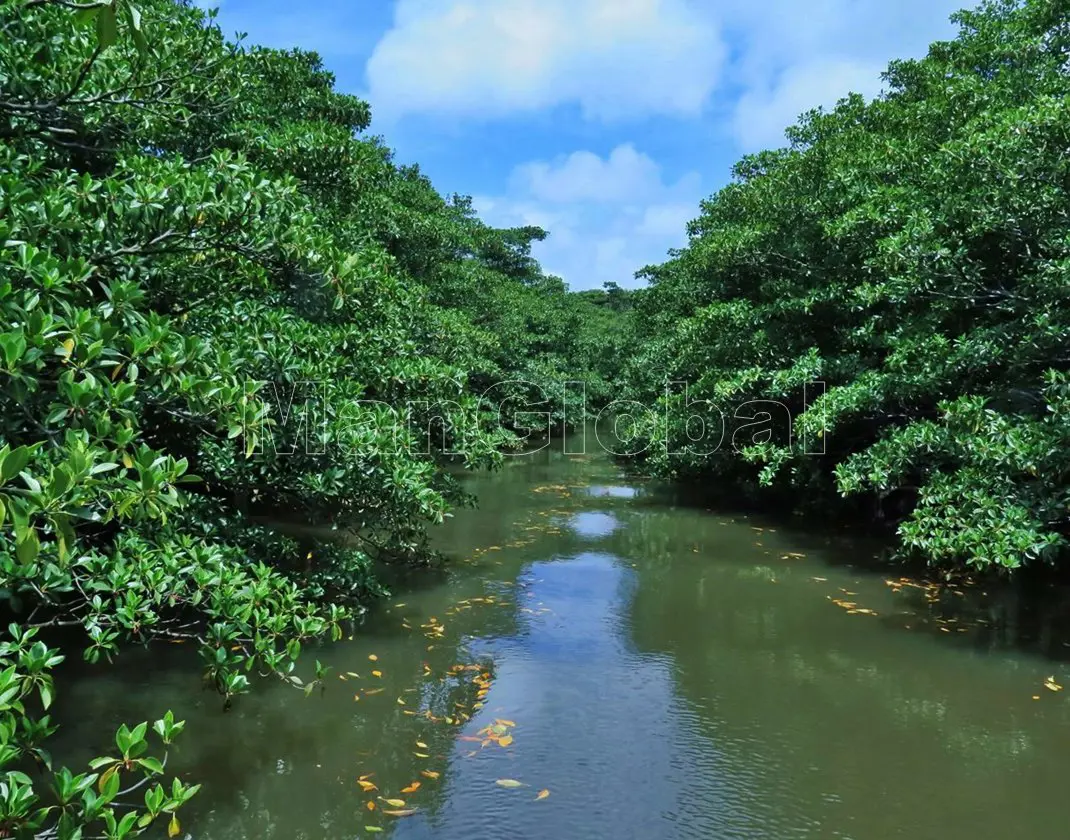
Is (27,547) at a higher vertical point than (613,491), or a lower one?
higher

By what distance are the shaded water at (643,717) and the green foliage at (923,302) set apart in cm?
117

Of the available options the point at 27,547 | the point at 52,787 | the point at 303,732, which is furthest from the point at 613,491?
the point at 27,547

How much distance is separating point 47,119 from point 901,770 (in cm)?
627

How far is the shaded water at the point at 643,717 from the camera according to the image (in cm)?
399

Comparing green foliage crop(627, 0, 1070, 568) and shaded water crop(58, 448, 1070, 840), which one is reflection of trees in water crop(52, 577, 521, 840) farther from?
green foliage crop(627, 0, 1070, 568)

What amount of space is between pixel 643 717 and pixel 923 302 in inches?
259

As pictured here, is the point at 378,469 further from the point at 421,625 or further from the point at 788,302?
the point at 788,302

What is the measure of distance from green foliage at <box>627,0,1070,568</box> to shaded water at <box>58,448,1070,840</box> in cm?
117

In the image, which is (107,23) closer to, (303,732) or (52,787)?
(52,787)

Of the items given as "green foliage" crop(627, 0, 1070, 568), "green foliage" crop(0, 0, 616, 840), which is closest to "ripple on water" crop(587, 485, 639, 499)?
"green foliage" crop(627, 0, 1070, 568)

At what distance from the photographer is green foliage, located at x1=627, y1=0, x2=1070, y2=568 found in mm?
6590

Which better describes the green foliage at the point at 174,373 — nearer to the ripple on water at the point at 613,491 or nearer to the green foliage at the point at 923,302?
the green foliage at the point at 923,302

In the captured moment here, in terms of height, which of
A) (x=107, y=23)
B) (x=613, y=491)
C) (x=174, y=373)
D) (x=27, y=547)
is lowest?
(x=613, y=491)

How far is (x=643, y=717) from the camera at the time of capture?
5.20 meters
